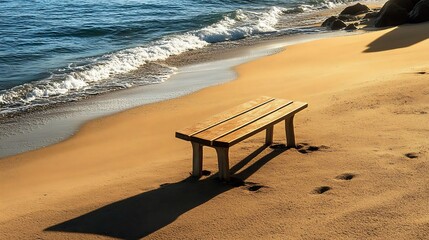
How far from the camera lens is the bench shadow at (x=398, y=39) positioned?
1270 cm

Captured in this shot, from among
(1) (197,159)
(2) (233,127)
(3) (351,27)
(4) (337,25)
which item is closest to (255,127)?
(2) (233,127)

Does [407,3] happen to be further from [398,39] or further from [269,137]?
[269,137]

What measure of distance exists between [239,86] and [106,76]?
11.5 feet

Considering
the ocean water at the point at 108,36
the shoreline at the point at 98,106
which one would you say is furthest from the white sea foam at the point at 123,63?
the shoreline at the point at 98,106

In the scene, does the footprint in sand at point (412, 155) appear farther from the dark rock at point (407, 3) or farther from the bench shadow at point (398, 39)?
the dark rock at point (407, 3)

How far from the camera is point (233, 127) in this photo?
5.56 meters

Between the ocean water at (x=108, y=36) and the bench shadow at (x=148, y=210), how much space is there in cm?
546

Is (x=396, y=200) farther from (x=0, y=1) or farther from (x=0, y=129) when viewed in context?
(x=0, y=1)

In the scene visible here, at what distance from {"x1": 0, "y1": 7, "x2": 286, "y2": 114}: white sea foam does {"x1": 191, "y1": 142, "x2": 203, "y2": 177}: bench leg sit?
5.69m

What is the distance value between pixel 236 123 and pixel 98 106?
4967 millimetres

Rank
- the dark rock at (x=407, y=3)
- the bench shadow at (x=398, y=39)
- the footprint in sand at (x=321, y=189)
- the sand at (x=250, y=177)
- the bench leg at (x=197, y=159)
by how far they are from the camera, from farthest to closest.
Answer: the dark rock at (x=407, y=3) < the bench shadow at (x=398, y=39) < the bench leg at (x=197, y=159) < the footprint in sand at (x=321, y=189) < the sand at (x=250, y=177)

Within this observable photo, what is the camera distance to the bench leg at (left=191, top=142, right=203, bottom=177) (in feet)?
18.4

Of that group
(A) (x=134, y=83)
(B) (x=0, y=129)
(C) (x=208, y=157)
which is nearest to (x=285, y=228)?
(C) (x=208, y=157)

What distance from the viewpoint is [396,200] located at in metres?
4.79
